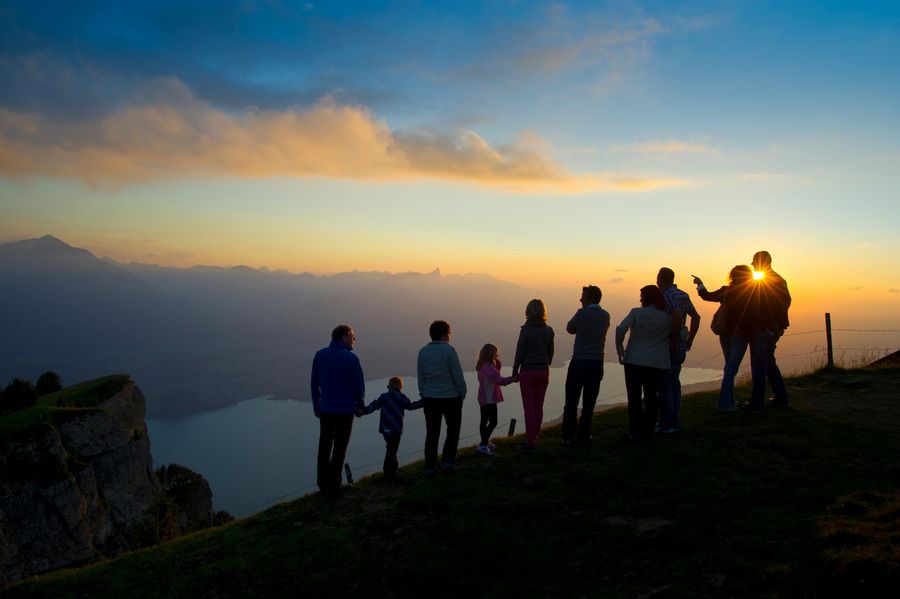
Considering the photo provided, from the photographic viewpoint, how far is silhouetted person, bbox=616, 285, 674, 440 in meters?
9.71

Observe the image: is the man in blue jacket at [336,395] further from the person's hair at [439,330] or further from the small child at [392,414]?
the person's hair at [439,330]

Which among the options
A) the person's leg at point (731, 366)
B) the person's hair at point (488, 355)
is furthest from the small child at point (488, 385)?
the person's leg at point (731, 366)

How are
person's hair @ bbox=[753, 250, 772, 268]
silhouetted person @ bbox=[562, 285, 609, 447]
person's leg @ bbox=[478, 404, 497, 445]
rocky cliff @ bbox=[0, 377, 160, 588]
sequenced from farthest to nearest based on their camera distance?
rocky cliff @ bbox=[0, 377, 160, 588]
person's hair @ bbox=[753, 250, 772, 268]
person's leg @ bbox=[478, 404, 497, 445]
silhouetted person @ bbox=[562, 285, 609, 447]

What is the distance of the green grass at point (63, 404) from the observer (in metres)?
34.8

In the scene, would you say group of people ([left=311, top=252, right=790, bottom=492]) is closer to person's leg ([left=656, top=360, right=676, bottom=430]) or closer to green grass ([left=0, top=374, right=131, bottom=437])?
person's leg ([left=656, top=360, right=676, bottom=430])

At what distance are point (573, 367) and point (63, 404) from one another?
43.9 metres

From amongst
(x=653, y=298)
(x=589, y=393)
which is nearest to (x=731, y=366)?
(x=653, y=298)

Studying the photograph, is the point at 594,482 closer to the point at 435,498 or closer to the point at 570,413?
the point at 570,413

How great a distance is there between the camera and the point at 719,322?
37.2ft

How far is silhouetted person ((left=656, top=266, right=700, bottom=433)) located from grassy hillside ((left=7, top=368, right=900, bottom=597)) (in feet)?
1.61

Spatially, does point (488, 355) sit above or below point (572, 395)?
above

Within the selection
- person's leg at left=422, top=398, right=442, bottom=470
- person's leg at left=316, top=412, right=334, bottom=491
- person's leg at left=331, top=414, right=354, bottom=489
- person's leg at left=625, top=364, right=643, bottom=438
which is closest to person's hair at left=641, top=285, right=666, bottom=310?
person's leg at left=625, top=364, right=643, bottom=438

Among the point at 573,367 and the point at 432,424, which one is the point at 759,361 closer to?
the point at 573,367

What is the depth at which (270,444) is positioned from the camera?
14775cm
